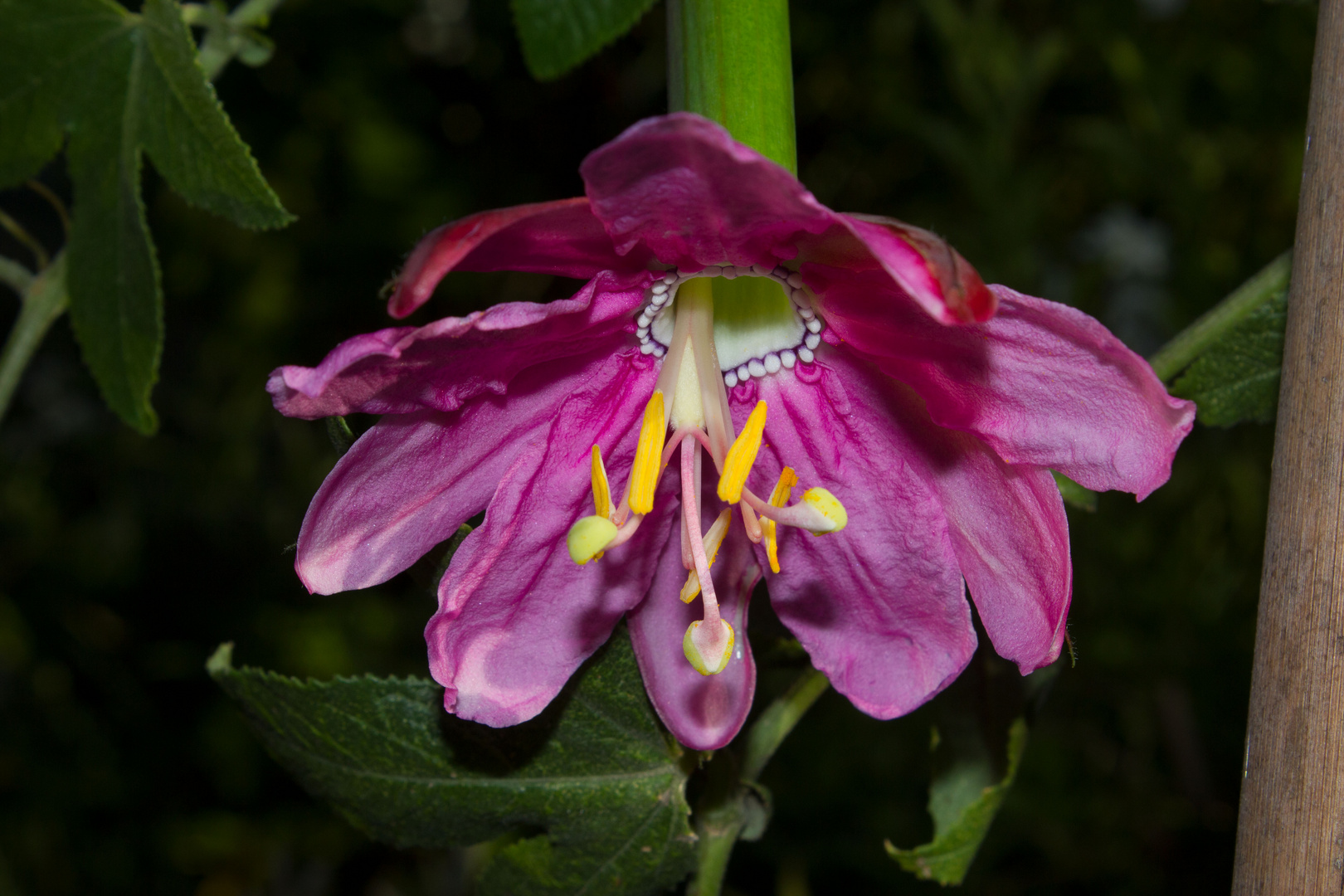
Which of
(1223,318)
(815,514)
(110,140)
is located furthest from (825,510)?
(110,140)

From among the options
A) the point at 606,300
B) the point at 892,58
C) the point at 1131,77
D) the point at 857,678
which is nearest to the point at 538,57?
the point at 606,300

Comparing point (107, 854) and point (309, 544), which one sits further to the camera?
point (107, 854)

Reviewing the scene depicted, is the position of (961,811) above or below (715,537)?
below

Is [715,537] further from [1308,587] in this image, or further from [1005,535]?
[1308,587]

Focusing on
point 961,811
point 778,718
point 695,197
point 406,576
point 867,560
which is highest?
point 695,197

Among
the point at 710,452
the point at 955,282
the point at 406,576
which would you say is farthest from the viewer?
the point at 406,576

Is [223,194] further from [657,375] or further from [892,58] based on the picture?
[892,58]

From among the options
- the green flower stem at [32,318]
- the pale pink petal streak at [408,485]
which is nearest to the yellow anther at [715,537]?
the pale pink petal streak at [408,485]
